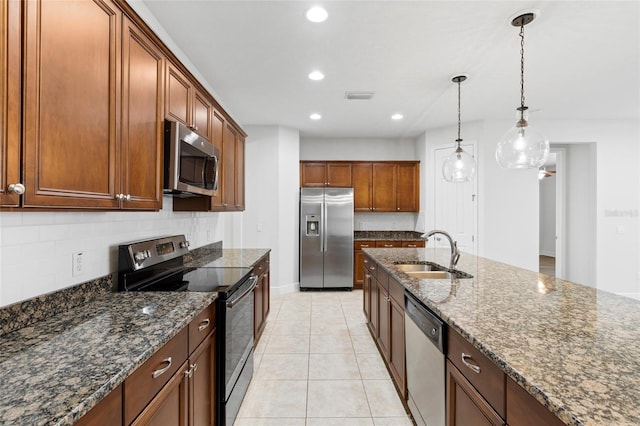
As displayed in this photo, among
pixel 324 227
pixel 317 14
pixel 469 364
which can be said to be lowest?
pixel 469 364

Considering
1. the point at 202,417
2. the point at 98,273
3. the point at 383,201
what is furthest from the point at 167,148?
the point at 383,201

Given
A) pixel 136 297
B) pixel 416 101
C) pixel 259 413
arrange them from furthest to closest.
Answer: pixel 416 101 < pixel 259 413 < pixel 136 297

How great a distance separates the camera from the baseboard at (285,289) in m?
5.00

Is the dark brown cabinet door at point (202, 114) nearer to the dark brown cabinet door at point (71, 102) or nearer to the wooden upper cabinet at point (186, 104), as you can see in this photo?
the wooden upper cabinet at point (186, 104)

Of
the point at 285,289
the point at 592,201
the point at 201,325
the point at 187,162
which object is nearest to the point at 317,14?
the point at 187,162

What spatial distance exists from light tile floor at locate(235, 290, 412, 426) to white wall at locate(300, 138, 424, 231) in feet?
7.76

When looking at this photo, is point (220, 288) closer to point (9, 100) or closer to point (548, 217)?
point (9, 100)

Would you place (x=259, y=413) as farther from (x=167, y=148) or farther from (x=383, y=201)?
(x=383, y=201)

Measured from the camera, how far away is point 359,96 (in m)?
3.72

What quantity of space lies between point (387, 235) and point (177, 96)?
4485mm

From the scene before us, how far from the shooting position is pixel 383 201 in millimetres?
5723

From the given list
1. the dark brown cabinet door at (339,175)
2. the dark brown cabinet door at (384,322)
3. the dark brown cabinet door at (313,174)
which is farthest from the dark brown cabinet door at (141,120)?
the dark brown cabinet door at (339,175)

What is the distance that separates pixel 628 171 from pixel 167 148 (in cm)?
612

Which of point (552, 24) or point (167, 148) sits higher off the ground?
point (552, 24)
